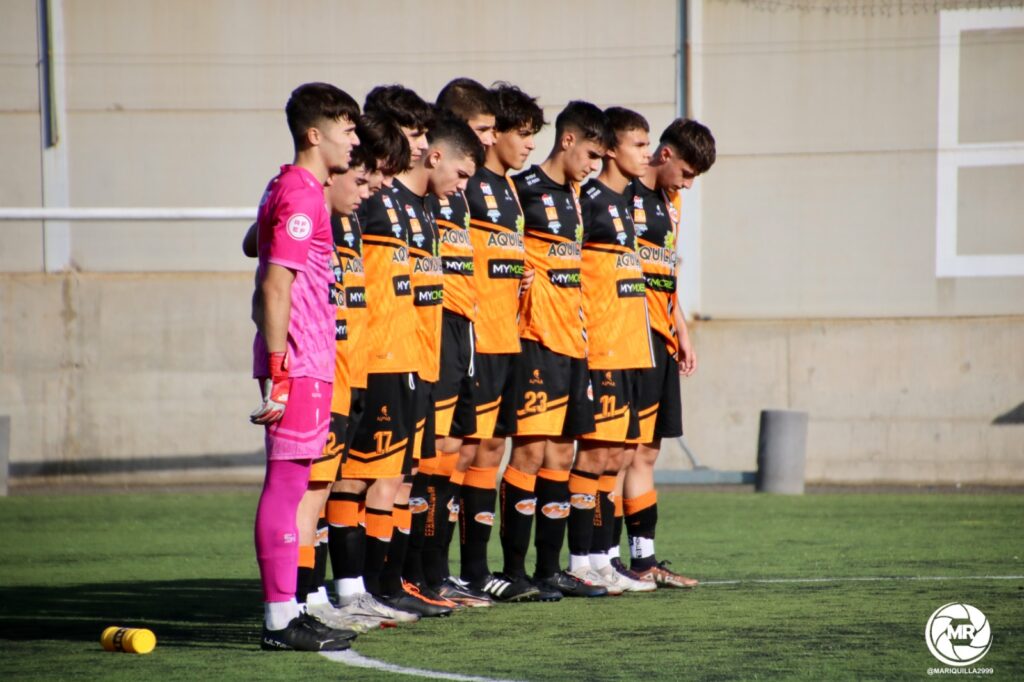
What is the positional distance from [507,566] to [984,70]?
9709 mm

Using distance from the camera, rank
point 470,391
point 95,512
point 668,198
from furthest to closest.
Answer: point 95,512
point 668,198
point 470,391

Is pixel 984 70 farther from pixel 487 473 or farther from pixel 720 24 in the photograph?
pixel 487 473

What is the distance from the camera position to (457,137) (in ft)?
22.0

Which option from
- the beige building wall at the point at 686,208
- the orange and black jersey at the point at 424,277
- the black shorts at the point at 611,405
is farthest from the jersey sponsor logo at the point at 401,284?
the beige building wall at the point at 686,208

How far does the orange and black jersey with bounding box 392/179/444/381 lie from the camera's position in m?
6.48

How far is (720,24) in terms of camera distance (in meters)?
Answer: 15.3

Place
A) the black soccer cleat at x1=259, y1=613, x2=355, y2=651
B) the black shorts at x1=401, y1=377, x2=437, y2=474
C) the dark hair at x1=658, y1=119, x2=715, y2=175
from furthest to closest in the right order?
the dark hair at x1=658, y1=119, x2=715, y2=175, the black shorts at x1=401, y1=377, x2=437, y2=474, the black soccer cleat at x1=259, y1=613, x2=355, y2=651

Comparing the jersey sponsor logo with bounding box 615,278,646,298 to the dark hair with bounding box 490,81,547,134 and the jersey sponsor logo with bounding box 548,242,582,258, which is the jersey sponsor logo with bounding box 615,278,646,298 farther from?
the dark hair with bounding box 490,81,547,134

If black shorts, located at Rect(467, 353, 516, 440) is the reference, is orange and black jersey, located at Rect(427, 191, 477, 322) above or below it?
above

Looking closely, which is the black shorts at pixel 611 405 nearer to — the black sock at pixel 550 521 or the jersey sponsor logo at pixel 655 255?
the black sock at pixel 550 521

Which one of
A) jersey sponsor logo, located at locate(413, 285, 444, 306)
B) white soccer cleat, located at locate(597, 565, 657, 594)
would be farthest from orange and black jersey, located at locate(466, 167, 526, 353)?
white soccer cleat, located at locate(597, 565, 657, 594)

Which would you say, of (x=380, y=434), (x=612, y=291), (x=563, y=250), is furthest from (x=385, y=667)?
(x=612, y=291)

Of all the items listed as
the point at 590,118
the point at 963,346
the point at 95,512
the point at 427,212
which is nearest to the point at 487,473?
the point at 427,212

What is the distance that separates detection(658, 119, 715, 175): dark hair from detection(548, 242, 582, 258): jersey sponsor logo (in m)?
0.95
